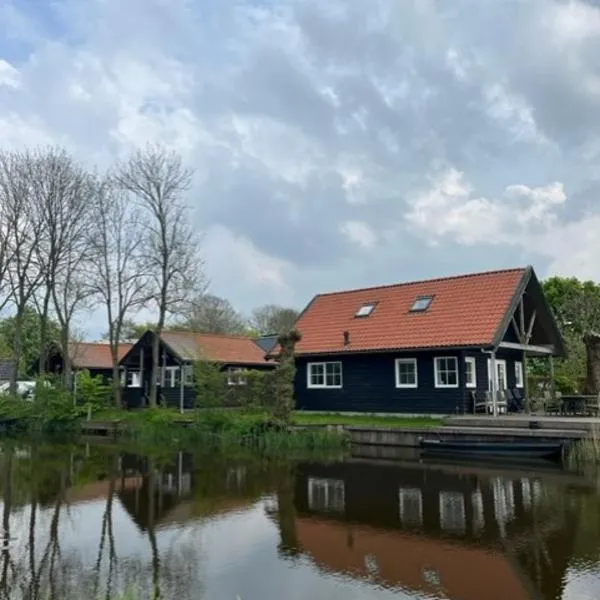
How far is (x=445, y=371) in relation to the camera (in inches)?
870

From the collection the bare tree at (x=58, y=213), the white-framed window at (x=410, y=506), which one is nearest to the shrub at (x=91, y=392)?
the bare tree at (x=58, y=213)

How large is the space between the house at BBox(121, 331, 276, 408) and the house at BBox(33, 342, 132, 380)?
4.75 meters

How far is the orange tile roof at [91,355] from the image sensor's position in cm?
3809

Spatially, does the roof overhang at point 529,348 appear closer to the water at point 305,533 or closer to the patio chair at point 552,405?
the patio chair at point 552,405

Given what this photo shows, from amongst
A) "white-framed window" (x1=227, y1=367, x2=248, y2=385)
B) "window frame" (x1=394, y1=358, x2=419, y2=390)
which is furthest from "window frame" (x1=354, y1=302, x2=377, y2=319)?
"white-framed window" (x1=227, y1=367, x2=248, y2=385)

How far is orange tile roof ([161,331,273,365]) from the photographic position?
30938 mm

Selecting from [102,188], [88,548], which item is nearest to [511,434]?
[88,548]

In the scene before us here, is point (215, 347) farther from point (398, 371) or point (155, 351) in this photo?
point (398, 371)

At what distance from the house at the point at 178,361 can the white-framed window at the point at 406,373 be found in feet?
30.0

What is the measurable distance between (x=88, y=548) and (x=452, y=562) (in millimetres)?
4718

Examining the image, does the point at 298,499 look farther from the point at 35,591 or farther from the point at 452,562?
the point at 35,591

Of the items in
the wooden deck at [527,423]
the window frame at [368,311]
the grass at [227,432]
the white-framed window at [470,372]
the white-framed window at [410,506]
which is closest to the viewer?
the white-framed window at [410,506]

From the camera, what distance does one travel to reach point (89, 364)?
38656 mm

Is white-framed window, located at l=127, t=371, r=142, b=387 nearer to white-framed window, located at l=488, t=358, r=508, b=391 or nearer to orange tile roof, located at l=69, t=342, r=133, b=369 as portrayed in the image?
orange tile roof, located at l=69, t=342, r=133, b=369
